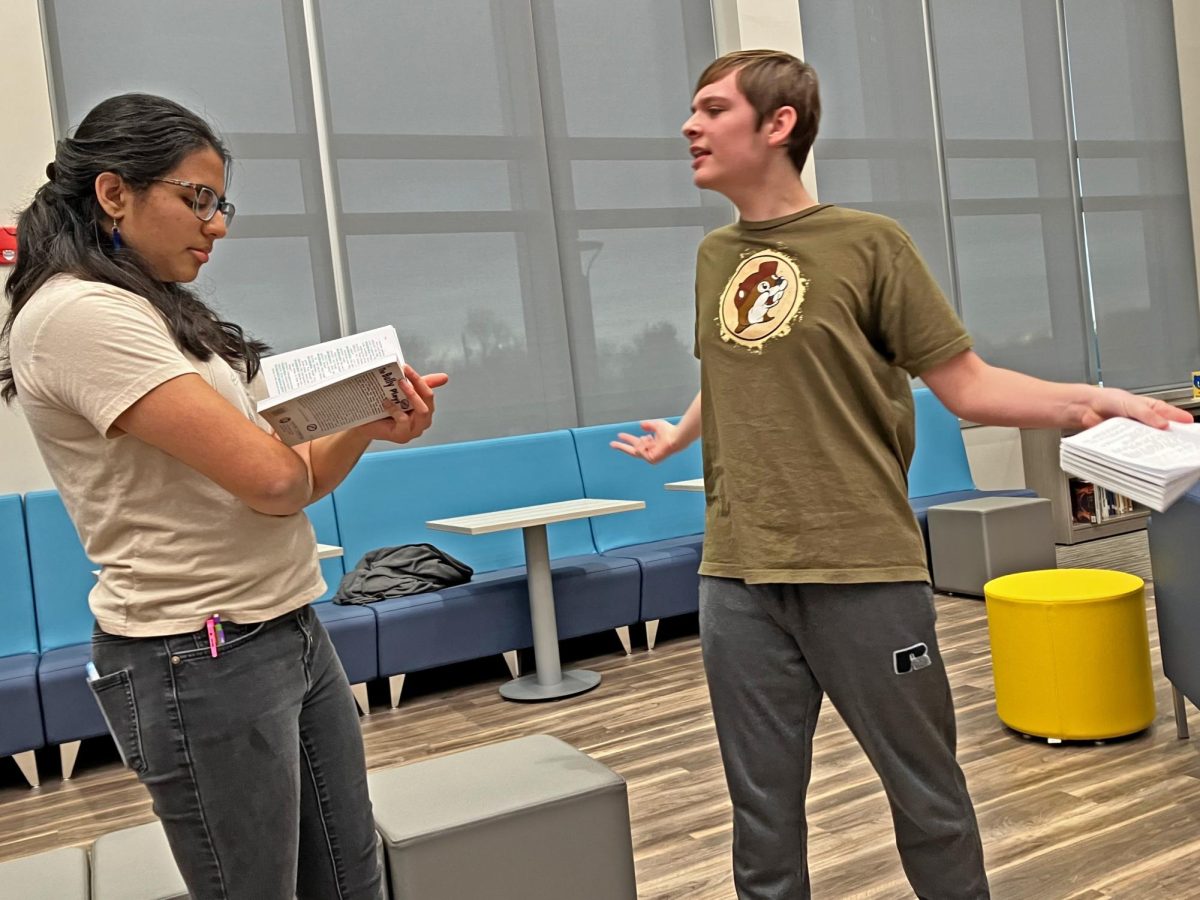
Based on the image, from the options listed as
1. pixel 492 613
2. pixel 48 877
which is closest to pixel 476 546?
pixel 492 613

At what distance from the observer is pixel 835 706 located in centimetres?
165

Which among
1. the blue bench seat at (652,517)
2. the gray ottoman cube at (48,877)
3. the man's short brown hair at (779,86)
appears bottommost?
the gray ottoman cube at (48,877)

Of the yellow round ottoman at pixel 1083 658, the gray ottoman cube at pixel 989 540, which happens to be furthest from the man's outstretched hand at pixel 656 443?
the gray ottoman cube at pixel 989 540

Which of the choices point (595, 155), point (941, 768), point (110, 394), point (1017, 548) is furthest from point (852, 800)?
point (595, 155)

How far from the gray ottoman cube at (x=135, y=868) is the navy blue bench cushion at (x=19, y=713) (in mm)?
1969

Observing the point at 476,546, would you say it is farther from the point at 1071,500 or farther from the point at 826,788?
the point at 1071,500

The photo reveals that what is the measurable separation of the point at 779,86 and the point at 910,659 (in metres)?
0.91

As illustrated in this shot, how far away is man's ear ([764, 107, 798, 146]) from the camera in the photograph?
65.9 inches

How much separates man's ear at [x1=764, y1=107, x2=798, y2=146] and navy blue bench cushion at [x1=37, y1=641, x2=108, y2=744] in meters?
3.11

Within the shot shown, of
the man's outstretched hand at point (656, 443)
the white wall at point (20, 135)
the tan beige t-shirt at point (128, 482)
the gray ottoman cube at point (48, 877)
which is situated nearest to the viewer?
the tan beige t-shirt at point (128, 482)

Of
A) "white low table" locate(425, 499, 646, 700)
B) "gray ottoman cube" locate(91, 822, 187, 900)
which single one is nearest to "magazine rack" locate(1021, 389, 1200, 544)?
"white low table" locate(425, 499, 646, 700)

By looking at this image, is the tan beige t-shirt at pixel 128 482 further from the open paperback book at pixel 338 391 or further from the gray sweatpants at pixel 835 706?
the gray sweatpants at pixel 835 706

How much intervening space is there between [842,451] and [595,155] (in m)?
4.41

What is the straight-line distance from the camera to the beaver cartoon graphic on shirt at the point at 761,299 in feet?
5.42
